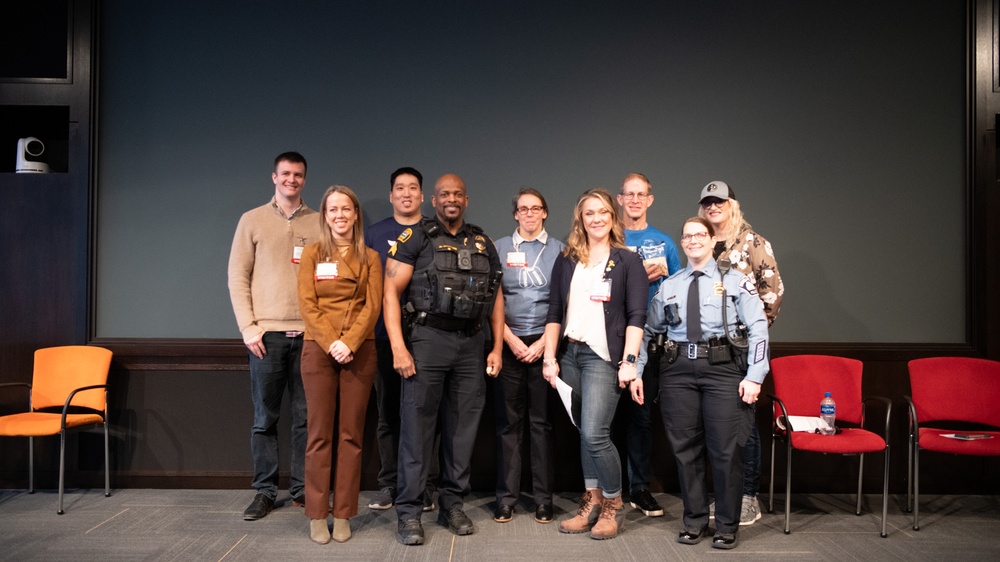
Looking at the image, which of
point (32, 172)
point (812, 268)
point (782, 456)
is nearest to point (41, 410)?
point (32, 172)

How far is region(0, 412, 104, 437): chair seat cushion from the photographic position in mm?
3760

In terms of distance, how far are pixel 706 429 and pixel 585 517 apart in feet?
2.49

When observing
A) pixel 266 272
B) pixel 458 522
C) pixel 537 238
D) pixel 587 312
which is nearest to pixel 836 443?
pixel 587 312

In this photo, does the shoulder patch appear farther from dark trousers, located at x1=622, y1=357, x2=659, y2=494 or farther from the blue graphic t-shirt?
dark trousers, located at x1=622, y1=357, x2=659, y2=494

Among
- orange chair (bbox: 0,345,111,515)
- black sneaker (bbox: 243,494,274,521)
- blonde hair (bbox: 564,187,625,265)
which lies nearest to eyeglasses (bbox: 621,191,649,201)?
blonde hair (bbox: 564,187,625,265)

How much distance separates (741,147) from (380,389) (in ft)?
8.87

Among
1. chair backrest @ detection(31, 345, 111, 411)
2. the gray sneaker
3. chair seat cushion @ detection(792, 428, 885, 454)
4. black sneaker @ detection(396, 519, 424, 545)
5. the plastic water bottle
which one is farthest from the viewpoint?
chair backrest @ detection(31, 345, 111, 411)

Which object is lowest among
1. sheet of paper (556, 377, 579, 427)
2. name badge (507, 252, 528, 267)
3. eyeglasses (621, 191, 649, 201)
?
sheet of paper (556, 377, 579, 427)

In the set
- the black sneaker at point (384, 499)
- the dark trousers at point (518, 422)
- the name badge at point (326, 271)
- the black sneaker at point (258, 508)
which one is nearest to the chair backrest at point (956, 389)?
the dark trousers at point (518, 422)

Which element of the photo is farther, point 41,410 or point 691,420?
point 41,410

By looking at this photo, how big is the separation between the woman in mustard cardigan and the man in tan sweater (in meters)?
0.47

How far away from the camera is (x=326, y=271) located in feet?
10.9

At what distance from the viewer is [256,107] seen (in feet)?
14.8

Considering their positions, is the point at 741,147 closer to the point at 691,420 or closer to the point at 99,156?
Answer: the point at 691,420
